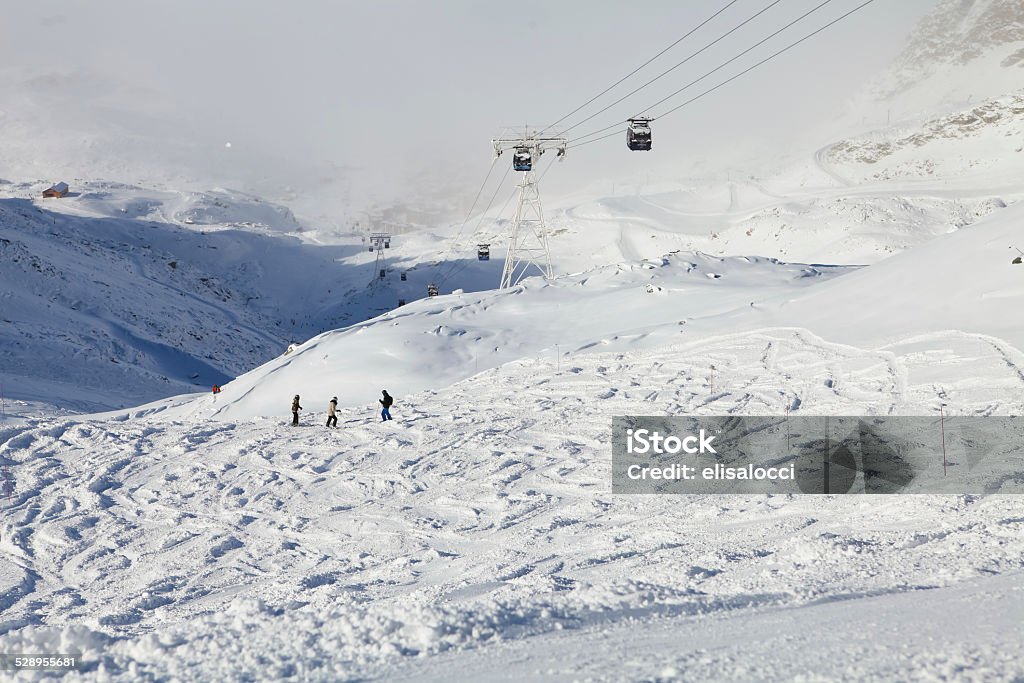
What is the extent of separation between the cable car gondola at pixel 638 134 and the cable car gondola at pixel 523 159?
359 inches

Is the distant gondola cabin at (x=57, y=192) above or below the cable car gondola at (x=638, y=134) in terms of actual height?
above

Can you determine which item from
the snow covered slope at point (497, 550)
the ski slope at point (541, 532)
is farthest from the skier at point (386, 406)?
the snow covered slope at point (497, 550)

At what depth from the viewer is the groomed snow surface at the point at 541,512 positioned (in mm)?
6520

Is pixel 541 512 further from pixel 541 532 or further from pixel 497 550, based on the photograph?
pixel 497 550

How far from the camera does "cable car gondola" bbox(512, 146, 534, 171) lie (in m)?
37.5

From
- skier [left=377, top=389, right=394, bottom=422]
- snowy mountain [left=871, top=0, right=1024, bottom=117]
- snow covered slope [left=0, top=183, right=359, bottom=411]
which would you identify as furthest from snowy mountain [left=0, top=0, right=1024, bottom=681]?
snowy mountain [left=871, top=0, right=1024, bottom=117]

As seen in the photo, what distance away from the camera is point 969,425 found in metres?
15.3

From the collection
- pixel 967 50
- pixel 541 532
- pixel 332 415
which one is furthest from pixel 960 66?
pixel 541 532

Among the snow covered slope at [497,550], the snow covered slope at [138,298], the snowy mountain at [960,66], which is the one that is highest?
the snowy mountain at [960,66]

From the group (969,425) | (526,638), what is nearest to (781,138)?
(969,425)

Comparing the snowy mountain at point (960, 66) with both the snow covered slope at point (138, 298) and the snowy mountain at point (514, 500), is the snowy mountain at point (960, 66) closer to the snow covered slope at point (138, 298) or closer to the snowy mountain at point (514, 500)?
the snow covered slope at point (138, 298)

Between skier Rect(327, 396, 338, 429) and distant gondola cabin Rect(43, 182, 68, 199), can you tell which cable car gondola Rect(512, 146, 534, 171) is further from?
distant gondola cabin Rect(43, 182, 68, 199)

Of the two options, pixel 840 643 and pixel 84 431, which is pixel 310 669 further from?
pixel 84 431

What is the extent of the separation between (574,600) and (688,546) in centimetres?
295
